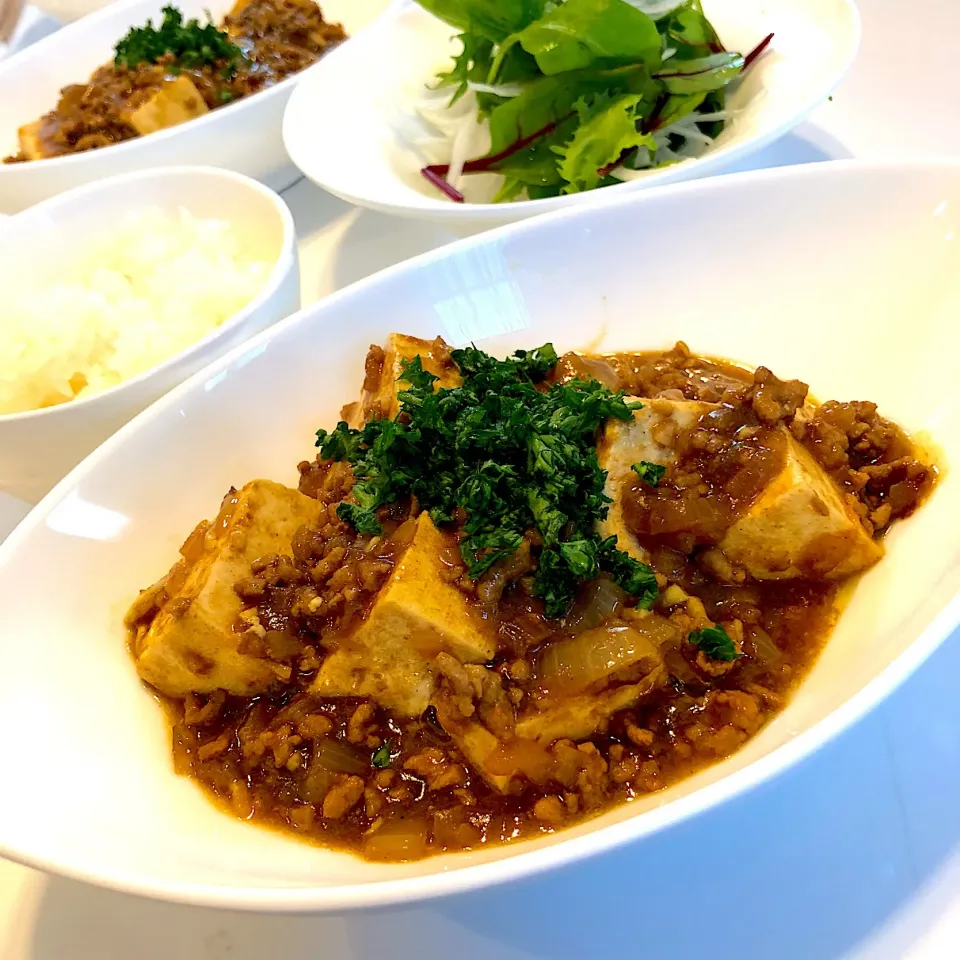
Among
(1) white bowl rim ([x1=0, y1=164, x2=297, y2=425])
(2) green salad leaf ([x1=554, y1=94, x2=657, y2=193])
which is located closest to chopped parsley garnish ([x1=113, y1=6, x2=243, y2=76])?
(1) white bowl rim ([x1=0, y1=164, x2=297, y2=425])

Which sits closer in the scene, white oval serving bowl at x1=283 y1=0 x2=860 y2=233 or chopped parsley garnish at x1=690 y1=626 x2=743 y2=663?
chopped parsley garnish at x1=690 y1=626 x2=743 y2=663

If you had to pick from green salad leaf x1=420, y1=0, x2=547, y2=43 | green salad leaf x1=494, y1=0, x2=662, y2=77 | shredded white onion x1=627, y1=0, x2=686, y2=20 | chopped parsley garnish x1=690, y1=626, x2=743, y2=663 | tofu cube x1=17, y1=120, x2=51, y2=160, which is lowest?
tofu cube x1=17, y1=120, x2=51, y2=160

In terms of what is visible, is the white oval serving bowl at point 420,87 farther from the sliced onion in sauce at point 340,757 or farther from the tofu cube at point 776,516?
the sliced onion in sauce at point 340,757

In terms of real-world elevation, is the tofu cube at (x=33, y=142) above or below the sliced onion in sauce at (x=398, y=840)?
below

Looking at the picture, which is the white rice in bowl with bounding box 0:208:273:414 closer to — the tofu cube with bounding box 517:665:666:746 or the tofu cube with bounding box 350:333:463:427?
the tofu cube with bounding box 350:333:463:427

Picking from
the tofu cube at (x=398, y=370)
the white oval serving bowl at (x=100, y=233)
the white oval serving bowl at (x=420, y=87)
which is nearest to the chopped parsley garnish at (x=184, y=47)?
the white oval serving bowl at (x=420, y=87)

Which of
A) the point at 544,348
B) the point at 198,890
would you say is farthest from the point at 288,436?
the point at 198,890

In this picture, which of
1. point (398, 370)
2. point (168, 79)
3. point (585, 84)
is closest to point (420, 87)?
point (585, 84)
